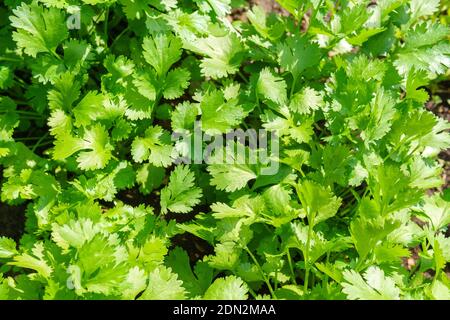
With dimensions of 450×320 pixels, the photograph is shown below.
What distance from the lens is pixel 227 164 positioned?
74.3 inches

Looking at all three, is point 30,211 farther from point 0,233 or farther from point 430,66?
point 430,66

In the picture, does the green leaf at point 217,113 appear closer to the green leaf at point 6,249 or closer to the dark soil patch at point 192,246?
the dark soil patch at point 192,246

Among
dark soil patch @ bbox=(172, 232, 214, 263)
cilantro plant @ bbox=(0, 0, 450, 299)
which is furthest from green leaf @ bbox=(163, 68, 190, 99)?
dark soil patch @ bbox=(172, 232, 214, 263)

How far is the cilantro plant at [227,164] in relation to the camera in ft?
5.70

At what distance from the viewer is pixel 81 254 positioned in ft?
5.16

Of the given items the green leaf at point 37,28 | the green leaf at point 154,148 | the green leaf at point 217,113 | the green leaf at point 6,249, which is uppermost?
the green leaf at point 37,28

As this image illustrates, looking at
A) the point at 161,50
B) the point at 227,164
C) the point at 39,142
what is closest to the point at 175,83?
the point at 161,50

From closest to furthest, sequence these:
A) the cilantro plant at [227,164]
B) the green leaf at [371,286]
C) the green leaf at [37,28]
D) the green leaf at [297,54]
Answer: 1. the green leaf at [371,286]
2. the cilantro plant at [227,164]
3. the green leaf at [37,28]
4. the green leaf at [297,54]

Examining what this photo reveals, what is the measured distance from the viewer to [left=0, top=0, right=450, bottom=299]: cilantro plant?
174 centimetres

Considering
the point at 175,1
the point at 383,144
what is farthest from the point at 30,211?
the point at 383,144

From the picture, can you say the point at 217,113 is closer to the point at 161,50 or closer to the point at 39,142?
the point at 161,50

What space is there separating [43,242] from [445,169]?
170 cm

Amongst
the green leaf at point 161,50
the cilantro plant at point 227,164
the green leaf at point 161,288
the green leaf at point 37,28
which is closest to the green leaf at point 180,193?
the cilantro plant at point 227,164

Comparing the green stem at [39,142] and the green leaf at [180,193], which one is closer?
the green leaf at [180,193]
